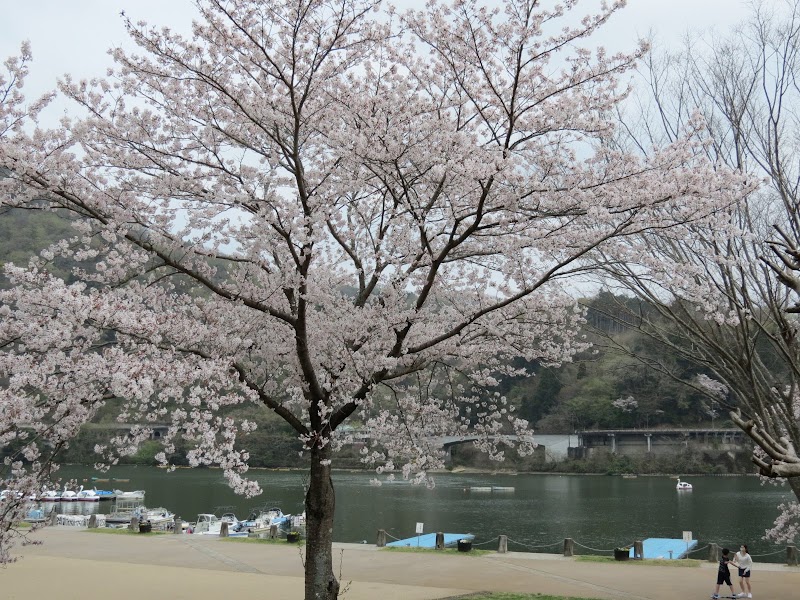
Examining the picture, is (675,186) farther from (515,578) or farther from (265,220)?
(515,578)

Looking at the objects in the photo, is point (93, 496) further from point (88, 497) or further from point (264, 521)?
point (264, 521)

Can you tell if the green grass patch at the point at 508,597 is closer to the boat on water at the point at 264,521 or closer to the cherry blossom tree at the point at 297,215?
the cherry blossom tree at the point at 297,215

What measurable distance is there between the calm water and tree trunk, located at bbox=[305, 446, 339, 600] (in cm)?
1180

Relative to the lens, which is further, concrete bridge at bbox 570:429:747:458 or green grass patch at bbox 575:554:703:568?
concrete bridge at bbox 570:429:747:458

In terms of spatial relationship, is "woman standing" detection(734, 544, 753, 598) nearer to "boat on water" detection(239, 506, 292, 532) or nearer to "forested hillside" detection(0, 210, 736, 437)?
"boat on water" detection(239, 506, 292, 532)

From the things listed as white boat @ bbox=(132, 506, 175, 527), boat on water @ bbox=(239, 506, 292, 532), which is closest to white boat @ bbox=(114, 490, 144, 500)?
white boat @ bbox=(132, 506, 175, 527)

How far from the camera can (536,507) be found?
33469 millimetres

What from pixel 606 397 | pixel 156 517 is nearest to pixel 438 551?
pixel 156 517

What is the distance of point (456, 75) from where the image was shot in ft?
21.0

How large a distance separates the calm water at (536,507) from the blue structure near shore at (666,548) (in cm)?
90

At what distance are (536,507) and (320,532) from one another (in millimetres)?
28542

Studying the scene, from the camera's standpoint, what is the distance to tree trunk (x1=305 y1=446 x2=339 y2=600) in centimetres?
702

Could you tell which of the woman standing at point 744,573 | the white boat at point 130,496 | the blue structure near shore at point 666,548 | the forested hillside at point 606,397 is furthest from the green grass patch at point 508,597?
the forested hillside at point 606,397

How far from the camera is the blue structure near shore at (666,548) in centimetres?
1697
